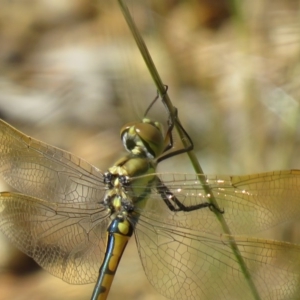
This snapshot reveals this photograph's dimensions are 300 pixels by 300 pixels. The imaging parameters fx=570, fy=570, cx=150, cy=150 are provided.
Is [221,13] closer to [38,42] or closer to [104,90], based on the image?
[104,90]

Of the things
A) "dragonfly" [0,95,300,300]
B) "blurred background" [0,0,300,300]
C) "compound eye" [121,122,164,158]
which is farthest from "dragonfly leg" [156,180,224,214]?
"blurred background" [0,0,300,300]

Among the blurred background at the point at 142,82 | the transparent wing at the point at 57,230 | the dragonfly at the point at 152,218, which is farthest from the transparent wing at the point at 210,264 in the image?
the blurred background at the point at 142,82

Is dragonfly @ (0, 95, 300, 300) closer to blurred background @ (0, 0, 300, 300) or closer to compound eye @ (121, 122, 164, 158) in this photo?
compound eye @ (121, 122, 164, 158)

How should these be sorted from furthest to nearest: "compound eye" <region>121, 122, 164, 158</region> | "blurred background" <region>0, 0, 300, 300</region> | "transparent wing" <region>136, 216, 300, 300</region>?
"blurred background" <region>0, 0, 300, 300</region>, "compound eye" <region>121, 122, 164, 158</region>, "transparent wing" <region>136, 216, 300, 300</region>

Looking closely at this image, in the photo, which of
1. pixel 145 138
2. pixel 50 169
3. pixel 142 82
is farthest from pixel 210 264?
pixel 142 82

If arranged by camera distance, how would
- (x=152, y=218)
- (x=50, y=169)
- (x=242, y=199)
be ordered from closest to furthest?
(x=242, y=199) < (x=152, y=218) < (x=50, y=169)

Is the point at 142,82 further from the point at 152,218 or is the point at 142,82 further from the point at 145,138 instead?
the point at 152,218

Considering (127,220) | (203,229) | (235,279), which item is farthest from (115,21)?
(235,279)
